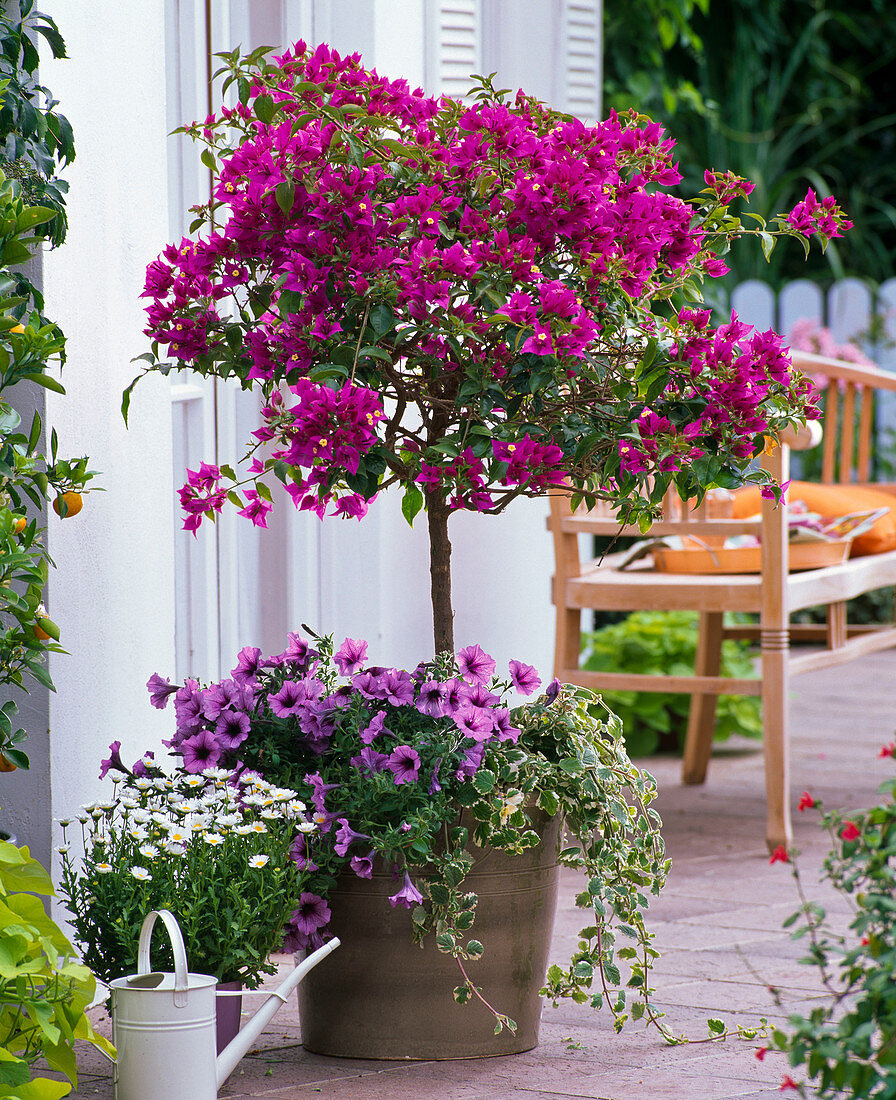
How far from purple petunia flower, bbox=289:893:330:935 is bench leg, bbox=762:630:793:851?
4.98 ft

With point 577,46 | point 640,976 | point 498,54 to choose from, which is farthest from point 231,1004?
point 577,46

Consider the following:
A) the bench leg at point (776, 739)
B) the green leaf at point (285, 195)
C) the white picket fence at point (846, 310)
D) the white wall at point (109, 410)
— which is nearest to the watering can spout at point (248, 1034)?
the white wall at point (109, 410)

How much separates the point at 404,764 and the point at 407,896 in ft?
0.59

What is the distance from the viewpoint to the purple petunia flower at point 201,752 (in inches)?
84.4

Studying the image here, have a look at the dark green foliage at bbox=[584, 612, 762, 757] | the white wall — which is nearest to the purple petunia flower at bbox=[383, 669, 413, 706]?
the white wall

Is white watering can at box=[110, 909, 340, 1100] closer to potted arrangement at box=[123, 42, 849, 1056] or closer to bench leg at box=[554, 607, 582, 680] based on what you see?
potted arrangement at box=[123, 42, 849, 1056]

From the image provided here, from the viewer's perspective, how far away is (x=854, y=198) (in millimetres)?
7711

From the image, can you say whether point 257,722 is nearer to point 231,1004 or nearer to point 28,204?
point 231,1004

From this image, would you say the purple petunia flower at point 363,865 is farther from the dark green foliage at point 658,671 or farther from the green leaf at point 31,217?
the dark green foliage at point 658,671

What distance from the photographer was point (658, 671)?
15.9 feet

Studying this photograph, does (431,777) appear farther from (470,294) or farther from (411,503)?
(470,294)

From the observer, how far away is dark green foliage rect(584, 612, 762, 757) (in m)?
4.66

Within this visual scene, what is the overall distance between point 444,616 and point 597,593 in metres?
1.24

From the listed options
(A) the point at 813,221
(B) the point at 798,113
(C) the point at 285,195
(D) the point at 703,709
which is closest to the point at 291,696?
(C) the point at 285,195
